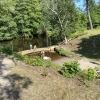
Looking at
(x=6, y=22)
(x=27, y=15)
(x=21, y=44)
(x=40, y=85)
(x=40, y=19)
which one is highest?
(x=27, y=15)

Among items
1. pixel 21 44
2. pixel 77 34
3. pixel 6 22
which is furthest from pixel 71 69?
pixel 6 22

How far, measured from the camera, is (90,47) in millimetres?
25391

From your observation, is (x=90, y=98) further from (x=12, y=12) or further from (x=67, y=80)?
(x=12, y=12)

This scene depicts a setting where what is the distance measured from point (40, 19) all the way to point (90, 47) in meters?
20.2

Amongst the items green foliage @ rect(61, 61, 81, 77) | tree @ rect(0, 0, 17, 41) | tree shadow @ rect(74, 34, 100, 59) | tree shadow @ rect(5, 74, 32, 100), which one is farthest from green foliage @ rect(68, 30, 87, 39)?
tree shadow @ rect(5, 74, 32, 100)

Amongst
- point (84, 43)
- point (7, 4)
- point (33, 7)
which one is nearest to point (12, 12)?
point (7, 4)

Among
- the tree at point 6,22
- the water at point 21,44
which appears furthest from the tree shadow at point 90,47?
the tree at point 6,22

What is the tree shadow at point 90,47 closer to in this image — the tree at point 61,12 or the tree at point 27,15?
the tree at point 61,12

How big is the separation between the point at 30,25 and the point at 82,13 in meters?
Answer: 12.0

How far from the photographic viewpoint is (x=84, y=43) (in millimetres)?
27281

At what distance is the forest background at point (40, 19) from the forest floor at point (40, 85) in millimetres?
20433

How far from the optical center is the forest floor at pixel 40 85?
330 inches

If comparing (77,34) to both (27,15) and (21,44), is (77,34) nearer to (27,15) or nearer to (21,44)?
(21,44)

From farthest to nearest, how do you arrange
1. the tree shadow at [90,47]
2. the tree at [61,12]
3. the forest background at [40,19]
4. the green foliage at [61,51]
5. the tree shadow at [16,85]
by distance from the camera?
the forest background at [40,19] → the tree at [61,12] → the green foliage at [61,51] → the tree shadow at [90,47] → the tree shadow at [16,85]
